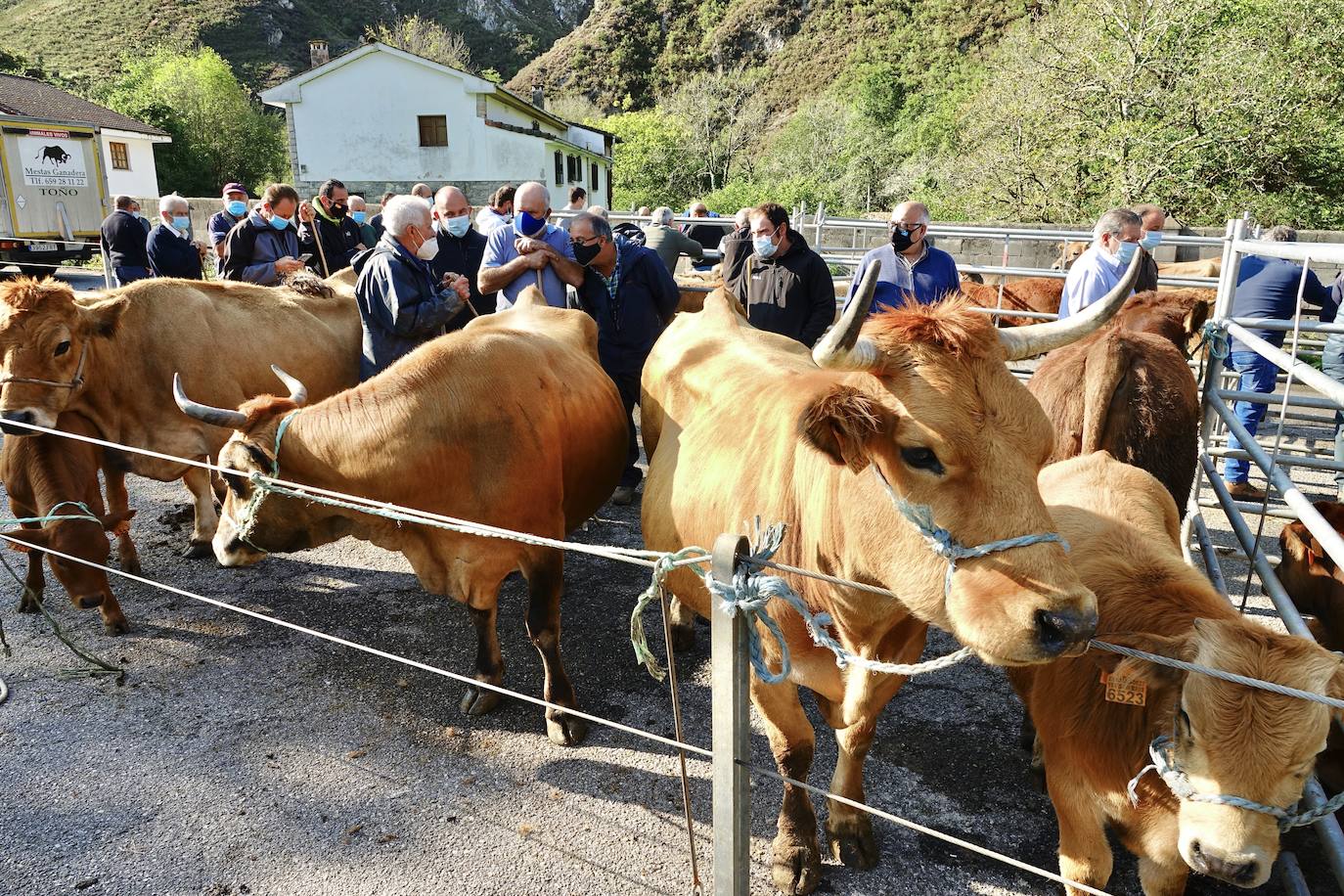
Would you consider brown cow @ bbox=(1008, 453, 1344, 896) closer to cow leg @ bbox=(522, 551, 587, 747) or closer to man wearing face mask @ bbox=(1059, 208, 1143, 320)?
cow leg @ bbox=(522, 551, 587, 747)

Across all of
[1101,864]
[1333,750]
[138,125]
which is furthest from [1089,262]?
[138,125]

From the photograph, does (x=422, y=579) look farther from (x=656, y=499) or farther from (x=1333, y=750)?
(x=1333, y=750)

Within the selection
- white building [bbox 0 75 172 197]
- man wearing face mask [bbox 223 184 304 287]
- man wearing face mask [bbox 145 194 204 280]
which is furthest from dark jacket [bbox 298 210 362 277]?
white building [bbox 0 75 172 197]

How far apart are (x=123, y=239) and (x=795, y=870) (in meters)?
9.39

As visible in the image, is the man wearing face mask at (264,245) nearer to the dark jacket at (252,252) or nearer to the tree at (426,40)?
the dark jacket at (252,252)

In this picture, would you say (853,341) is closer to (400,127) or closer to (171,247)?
(171,247)

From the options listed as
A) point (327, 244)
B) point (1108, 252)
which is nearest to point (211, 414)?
point (1108, 252)

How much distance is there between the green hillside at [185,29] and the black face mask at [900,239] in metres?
67.2

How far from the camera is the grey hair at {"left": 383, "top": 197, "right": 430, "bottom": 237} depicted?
4.81 m

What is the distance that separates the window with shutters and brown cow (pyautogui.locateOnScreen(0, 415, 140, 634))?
103 feet

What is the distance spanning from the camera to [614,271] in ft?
18.9

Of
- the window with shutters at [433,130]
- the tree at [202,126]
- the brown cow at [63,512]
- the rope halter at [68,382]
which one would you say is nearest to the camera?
the brown cow at [63,512]

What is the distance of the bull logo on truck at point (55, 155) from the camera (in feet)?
70.0

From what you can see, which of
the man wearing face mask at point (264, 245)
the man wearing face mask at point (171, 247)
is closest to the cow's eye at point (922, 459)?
the man wearing face mask at point (264, 245)
